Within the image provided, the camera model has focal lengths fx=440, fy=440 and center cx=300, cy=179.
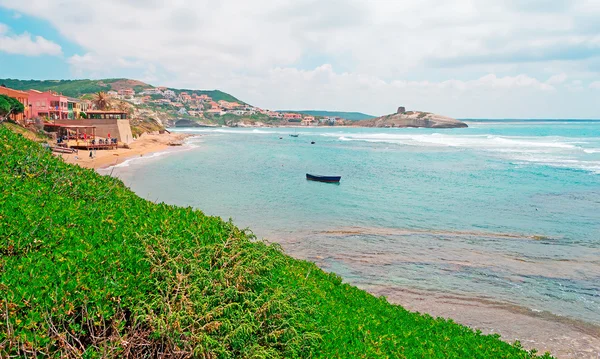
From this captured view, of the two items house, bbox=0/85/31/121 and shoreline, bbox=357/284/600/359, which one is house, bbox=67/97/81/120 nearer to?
house, bbox=0/85/31/121

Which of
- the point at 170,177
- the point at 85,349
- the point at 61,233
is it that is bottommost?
the point at 170,177

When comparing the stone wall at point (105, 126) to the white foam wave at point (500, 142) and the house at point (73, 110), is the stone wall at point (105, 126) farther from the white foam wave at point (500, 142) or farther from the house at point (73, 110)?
the white foam wave at point (500, 142)

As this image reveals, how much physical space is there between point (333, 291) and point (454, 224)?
58.0 feet

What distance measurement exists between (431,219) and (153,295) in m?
22.6

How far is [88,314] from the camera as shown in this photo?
459cm

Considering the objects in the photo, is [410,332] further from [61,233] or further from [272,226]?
[272,226]

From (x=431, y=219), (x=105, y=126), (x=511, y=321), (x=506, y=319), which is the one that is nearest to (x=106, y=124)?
(x=105, y=126)

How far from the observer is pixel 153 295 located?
5.14 m

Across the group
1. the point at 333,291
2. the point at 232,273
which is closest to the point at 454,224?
the point at 333,291

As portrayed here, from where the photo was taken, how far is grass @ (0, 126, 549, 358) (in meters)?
4.49

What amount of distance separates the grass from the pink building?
6745 centimetres

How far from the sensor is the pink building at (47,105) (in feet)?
215

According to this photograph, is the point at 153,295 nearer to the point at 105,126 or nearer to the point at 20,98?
the point at 105,126

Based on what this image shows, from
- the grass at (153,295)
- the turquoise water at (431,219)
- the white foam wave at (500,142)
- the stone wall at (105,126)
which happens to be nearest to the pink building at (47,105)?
the stone wall at (105,126)
